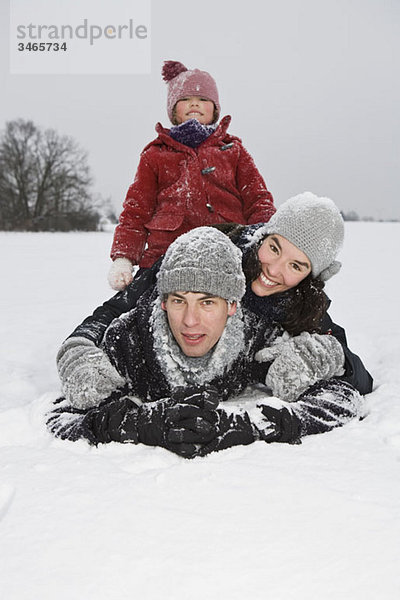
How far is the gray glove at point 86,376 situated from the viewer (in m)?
2.15

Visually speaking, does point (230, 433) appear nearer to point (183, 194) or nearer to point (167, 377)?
point (167, 377)

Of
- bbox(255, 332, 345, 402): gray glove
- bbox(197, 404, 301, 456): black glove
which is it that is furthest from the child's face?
bbox(197, 404, 301, 456): black glove

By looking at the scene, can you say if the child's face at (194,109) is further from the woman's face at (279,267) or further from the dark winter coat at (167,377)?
the dark winter coat at (167,377)

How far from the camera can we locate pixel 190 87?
11.4 ft

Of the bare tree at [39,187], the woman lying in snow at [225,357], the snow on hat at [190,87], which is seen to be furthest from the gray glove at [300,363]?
the bare tree at [39,187]

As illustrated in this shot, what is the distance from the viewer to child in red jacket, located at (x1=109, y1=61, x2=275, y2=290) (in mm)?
3307

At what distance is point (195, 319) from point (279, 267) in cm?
57

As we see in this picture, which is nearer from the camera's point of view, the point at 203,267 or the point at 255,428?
the point at 255,428

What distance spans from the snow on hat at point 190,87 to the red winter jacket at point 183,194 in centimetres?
19

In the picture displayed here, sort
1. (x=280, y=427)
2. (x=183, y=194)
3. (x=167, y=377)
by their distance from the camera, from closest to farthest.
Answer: (x=280, y=427) < (x=167, y=377) < (x=183, y=194)

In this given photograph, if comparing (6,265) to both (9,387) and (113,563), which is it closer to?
(9,387)

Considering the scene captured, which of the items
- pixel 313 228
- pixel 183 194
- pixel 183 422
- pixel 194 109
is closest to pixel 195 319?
pixel 183 422

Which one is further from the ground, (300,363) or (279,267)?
(279,267)

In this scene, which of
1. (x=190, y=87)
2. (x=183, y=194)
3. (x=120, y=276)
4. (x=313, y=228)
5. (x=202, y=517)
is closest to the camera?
(x=202, y=517)
